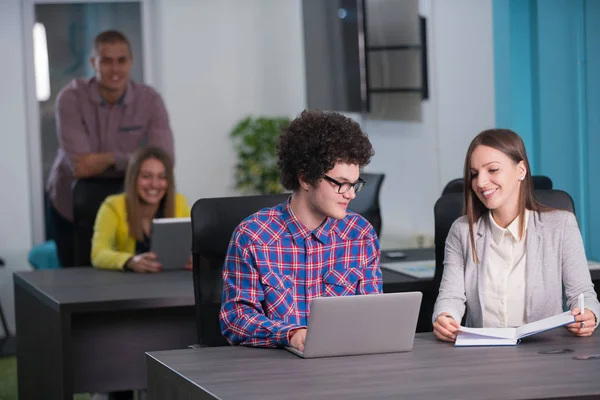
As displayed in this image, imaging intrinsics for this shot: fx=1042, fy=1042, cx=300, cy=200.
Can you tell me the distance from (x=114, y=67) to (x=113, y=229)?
4.91 feet

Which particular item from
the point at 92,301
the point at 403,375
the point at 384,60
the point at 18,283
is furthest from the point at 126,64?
the point at 403,375

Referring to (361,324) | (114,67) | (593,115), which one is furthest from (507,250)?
Answer: (114,67)

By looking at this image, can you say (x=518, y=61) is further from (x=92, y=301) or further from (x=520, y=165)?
(x=92, y=301)

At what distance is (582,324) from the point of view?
2.69m

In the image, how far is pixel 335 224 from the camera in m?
2.87

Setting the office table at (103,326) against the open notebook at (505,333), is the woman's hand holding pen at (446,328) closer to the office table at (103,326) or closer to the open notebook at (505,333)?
the open notebook at (505,333)

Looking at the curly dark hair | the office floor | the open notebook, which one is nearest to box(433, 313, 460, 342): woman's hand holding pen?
the open notebook

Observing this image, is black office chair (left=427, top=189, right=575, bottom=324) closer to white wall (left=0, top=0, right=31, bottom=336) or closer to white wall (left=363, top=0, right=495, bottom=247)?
white wall (left=363, top=0, right=495, bottom=247)

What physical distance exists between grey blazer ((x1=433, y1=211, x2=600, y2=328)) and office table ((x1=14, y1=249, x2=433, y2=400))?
747mm

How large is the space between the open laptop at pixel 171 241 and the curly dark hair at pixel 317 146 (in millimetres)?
1343

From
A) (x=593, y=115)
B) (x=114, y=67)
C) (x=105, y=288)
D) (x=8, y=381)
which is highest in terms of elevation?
(x=114, y=67)

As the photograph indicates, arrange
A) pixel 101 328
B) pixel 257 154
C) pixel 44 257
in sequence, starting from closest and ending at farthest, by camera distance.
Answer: pixel 101 328
pixel 44 257
pixel 257 154

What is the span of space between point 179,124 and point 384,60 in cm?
230

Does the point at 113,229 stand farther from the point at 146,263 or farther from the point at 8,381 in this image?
the point at 8,381
